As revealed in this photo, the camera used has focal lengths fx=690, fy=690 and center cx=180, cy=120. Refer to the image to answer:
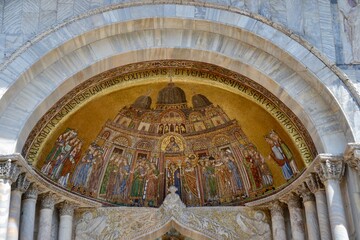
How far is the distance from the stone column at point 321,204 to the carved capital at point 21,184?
436 centimetres

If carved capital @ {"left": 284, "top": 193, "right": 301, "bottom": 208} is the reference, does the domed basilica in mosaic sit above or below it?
above

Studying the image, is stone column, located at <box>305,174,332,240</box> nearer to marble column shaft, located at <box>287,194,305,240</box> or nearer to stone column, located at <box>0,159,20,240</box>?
marble column shaft, located at <box>287,194,305,240</box>

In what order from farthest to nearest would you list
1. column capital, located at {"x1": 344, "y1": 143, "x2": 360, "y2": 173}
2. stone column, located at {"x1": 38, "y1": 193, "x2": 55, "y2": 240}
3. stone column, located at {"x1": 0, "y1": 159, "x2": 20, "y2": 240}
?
stone column, located at {"x1": 38, "y1": 193, "x2": 55, "y2": 240} → column capital, located at {"x1": 344, "y1": 143, "x2": 360, "y2": 173} → stone column, located at {"x1": 0, "y1": 159, "x2": 20, "y2": 240}

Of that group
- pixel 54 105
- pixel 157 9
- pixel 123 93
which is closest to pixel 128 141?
pixel 123 93

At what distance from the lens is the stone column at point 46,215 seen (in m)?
11.1

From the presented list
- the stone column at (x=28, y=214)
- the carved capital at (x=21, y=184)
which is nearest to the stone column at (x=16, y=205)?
the carved capital at (x=21, y=184)

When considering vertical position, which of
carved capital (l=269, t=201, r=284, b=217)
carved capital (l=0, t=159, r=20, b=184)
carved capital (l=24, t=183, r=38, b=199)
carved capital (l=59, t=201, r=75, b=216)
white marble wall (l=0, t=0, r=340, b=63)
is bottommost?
carved capital (l=269, t=201, r=284, b=217)

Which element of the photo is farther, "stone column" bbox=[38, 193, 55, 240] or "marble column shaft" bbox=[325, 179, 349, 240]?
"stone column" bbox=[38, 193, 55, 240]

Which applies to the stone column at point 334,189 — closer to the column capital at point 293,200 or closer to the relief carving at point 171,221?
Answer: the column capital at point 293,200

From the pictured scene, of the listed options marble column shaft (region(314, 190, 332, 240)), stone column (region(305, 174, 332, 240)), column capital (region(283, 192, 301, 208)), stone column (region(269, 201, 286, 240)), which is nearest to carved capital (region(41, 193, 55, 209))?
stone column (region(269, 201, 286, 240))

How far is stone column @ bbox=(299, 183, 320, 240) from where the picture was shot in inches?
428

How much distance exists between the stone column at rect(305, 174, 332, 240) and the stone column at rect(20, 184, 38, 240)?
4.30 meters

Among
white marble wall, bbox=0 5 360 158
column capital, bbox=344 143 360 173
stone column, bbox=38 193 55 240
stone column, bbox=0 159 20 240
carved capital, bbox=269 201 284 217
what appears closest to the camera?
stone column, bbox=0 159 20 240

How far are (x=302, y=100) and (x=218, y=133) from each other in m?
2.12
